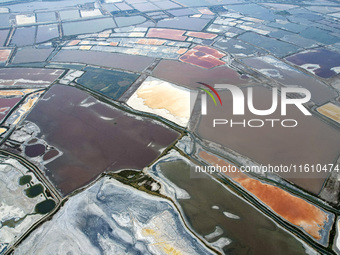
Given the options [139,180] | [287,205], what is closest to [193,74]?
[139,180]

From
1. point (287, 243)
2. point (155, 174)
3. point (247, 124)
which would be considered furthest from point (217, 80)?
point (287, 243)

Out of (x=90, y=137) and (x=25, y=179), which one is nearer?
(x=25, y=179)

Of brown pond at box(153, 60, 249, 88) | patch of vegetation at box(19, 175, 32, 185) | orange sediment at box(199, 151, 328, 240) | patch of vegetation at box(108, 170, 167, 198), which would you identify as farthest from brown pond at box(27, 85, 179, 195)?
brown pond at box(153, 60, 249, 88)

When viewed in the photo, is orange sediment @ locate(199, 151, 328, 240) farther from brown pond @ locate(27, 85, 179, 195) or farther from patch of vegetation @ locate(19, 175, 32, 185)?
patch of vegetation @ locate(19, 175, 32, 185)

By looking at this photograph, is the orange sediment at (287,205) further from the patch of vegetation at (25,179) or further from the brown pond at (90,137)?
the patch of vegetation at (25,179)

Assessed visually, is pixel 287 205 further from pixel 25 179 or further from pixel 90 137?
pixel 25 179

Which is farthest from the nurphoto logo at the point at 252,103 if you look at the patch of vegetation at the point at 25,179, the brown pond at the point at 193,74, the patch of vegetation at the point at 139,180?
the patch of vegetation at the point at 25,179
